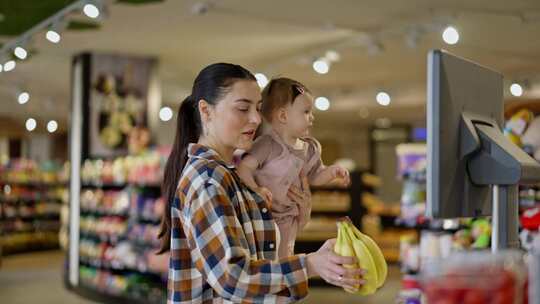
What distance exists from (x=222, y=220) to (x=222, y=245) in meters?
0.05

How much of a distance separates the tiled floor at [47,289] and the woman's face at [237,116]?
5927 millimetres

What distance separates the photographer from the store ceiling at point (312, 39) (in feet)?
27.1

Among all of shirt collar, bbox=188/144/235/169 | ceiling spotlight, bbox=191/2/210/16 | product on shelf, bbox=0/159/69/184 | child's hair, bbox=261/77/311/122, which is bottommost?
product on shelf, bbox=0/159/69/184

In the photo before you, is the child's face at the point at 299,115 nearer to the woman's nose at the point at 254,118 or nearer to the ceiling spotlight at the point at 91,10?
the woman's nose at the point at 254,118

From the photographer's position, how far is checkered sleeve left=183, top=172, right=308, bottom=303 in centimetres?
172

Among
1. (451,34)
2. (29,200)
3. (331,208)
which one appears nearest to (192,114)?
(451,34)

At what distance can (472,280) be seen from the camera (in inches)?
46.1

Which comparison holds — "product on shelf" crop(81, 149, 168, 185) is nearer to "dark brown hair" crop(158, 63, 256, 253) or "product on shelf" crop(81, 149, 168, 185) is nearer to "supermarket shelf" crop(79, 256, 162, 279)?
"supermarket shelf" crop(79, 256, 162, 279)

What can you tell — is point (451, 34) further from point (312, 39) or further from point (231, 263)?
point (231, 263)

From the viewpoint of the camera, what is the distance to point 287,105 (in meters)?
2.18

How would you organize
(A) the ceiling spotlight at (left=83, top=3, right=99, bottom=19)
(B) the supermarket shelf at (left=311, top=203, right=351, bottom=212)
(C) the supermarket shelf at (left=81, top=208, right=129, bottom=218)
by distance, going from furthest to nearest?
(B) the supermarket shelf at (left=311, top=203, right=351, bottom=212), (C) the supermarket shelf at (left=81, top=208, right=129, bottom=218), (A) the ceiling spotlight at (left=83, top=3, right=99, bottom=19)

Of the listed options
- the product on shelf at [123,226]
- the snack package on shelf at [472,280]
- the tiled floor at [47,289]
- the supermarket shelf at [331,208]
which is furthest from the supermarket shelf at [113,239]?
the snack package on shelf at [472,280]

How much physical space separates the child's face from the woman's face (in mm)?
249

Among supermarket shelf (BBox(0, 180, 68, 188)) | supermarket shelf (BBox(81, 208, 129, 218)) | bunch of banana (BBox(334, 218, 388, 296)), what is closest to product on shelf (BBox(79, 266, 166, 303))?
supermarket shelf (BBox(81, 208, 129, 218))
